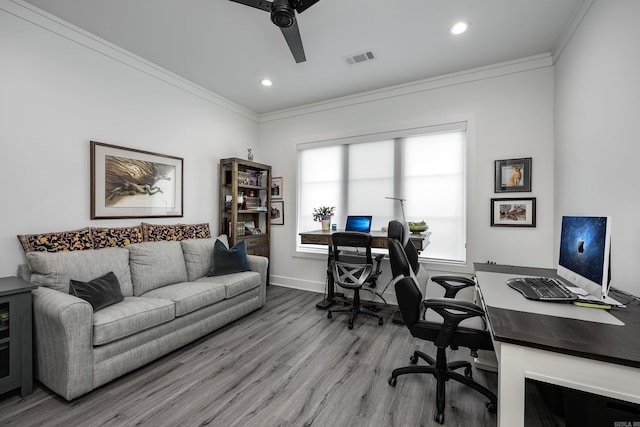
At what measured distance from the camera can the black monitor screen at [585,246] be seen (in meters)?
1.34

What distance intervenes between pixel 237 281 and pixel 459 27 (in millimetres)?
3354

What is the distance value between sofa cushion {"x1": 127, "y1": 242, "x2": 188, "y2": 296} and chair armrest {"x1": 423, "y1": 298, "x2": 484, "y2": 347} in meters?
2.57

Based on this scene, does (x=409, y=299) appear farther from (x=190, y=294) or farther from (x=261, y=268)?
(x=261, y=268)

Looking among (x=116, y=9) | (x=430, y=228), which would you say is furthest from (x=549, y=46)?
(x=116, y=9)

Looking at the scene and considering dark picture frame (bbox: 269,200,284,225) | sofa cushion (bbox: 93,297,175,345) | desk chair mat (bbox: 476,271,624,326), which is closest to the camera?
desk chair mat (bbox: 476,271,624,326)

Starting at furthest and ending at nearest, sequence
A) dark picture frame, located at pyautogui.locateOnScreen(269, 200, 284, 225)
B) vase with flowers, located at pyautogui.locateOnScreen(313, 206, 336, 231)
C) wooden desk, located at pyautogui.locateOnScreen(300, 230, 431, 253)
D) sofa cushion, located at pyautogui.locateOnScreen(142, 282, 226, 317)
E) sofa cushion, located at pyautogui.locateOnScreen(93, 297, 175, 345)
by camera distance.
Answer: dark picture frame, located at pyautogui.locateOnScreen(269, 200, 284, 225) → vase with flowers, located at pyautogui.locateOnScreen(313, 206, 336, 231) → wooden desk, located at pyautogui.locateOnScreen(300, 230, 431, 253) → sofa cushion, located at pyautogui.locateOnScreen(142, 282, 226, 317) → sofa cushion, located at pyautogui.locateOnScreen(93, 297, 175, 345)

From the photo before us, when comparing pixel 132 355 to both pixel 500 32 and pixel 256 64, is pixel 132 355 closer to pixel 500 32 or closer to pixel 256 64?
→ pixel 256 64

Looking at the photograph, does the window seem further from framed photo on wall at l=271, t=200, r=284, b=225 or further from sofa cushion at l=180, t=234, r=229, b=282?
sofa cushion at l=180, t=234, r=229, b=282

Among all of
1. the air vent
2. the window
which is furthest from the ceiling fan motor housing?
the window

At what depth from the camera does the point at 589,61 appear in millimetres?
2105

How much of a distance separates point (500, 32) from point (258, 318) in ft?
12.7

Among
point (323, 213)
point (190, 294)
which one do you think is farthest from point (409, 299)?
point (323, 213)

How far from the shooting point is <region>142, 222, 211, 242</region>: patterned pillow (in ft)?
10.1

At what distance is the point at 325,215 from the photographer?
13.1ft
